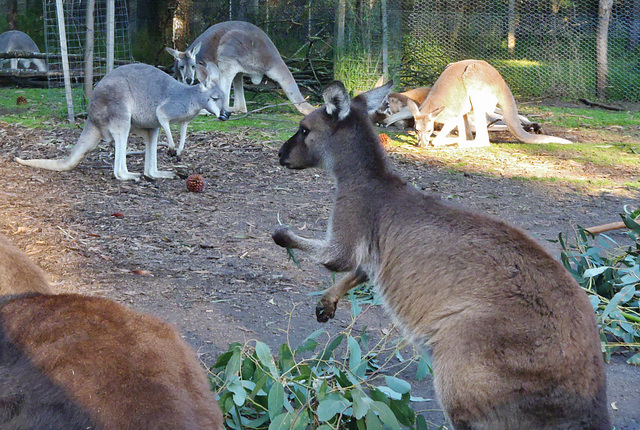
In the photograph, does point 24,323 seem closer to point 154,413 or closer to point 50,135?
point 154,413

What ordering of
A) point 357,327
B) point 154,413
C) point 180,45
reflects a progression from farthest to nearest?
point 180,45
point 357,327
point 154,413

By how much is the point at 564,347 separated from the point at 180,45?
1247 cm

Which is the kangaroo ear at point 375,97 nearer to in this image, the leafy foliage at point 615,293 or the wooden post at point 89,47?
the leafy foliage at point 615,293

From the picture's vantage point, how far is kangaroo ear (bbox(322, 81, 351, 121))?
360 cm

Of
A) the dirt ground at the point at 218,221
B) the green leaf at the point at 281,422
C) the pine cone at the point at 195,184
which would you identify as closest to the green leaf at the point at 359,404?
the green leaf at the point at 281,422

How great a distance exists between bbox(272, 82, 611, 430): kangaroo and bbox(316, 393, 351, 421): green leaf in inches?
15.8

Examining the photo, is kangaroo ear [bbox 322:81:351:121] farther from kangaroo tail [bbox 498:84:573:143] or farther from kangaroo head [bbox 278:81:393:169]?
kangaroo tail [bbox 498:84:573:143]

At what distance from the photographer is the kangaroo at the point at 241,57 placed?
37.1 feet

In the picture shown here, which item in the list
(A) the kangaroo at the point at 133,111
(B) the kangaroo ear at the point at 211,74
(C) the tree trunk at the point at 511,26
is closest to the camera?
(A) the kangaroo at the point at 133,111

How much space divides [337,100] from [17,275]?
1.83 meters

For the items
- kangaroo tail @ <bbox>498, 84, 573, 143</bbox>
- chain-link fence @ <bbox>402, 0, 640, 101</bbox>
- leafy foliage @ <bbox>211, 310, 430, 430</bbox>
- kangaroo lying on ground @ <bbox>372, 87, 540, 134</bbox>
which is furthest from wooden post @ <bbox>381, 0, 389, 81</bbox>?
leafy foliage @ <bbox>211, 310, 430, 430</bbox>

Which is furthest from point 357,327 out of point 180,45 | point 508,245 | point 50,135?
point 180,45

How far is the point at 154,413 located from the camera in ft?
6.18

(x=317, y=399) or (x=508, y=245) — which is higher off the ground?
(x=508, y=245)
